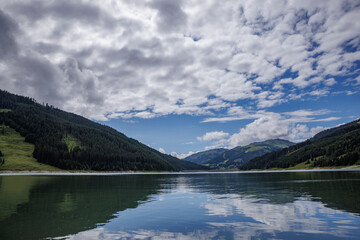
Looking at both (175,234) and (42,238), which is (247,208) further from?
(42,238)

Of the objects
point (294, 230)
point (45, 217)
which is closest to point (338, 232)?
point (294, 230)

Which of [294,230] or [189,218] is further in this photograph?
[189,218]

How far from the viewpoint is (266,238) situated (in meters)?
20.0

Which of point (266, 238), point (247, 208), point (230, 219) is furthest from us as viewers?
point (247, 208)

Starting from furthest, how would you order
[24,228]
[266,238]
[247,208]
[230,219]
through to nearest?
1. [247,208]
2. [230,219]
3. [24,228]
4. [266,238]

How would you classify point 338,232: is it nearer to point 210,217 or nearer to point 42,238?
point 210,217

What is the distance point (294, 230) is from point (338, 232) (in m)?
3.52

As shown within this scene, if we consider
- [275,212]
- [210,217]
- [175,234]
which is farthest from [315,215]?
[175,234]

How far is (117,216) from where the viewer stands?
3080 centimetres

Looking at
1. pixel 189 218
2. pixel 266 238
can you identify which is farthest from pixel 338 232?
pixel 189 218

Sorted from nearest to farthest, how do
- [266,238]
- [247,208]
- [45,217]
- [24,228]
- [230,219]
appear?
[266,238] → [24,228] → [230,219] → [45,217] → [247,208]

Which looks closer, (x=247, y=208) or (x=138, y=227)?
(x=138, y=227)

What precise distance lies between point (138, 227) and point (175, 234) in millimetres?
4868

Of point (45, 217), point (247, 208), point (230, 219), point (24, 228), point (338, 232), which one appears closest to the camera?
point (338, 232)
